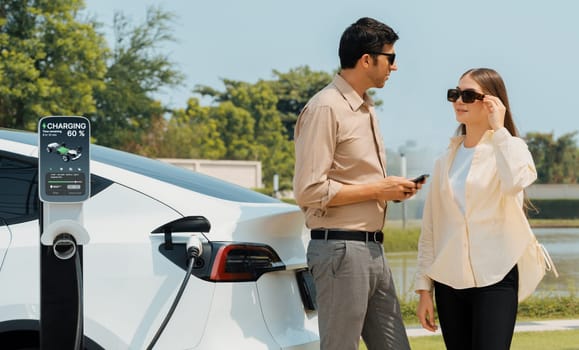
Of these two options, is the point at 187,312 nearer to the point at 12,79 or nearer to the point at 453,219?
the point at 453,219

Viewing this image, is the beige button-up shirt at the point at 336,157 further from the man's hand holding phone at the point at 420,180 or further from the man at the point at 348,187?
the man's hand holding phone at the point at 420,180

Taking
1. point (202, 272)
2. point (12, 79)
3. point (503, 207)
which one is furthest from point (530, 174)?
point (12, 79)

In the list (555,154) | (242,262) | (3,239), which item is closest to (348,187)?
(242,262)

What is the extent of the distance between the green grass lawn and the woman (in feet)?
14.0

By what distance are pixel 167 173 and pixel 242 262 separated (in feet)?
2.38

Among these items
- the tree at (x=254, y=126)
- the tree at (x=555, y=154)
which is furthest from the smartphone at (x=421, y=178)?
the tree at (x=254, y=126)

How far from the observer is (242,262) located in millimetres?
3637

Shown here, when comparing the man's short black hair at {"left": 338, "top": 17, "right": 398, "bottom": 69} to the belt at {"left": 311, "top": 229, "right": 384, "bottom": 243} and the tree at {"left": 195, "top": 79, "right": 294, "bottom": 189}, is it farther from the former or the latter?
the tree at {"left": 195, "top": 79, "right": 294, "bottom": 189}

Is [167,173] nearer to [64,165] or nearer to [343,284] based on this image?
[64,165]

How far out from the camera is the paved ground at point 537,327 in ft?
29.6

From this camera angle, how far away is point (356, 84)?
3914mm

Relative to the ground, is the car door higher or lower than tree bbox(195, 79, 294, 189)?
higher

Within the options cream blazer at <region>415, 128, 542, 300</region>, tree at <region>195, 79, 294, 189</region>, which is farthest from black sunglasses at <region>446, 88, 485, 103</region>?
tree at <region>195, 79, 294, 189</region>

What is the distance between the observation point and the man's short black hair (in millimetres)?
3850
